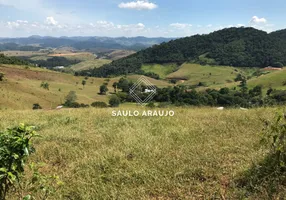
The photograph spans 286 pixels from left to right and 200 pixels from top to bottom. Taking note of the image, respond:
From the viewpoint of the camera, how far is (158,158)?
4.50 m

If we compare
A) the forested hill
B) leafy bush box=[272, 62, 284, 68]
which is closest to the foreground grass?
leafy bush box=[272, 62, 284, 68]

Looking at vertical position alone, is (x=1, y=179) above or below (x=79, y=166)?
above

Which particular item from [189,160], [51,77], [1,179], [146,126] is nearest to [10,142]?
[1,179]

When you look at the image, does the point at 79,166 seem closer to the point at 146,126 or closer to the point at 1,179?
the point at 1,179

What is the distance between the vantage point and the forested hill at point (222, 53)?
150500 millimetres

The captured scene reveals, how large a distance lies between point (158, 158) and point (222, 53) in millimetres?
171808

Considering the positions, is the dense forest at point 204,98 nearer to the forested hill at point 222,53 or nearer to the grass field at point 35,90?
the grass field at point 35,90

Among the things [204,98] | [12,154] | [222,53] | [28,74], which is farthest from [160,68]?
[12,154]

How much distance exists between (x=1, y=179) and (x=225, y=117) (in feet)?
20.3

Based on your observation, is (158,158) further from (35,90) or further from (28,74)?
(28,74)

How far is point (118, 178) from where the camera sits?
13.0 ft

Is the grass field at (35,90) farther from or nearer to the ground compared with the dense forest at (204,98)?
nearer to the ground

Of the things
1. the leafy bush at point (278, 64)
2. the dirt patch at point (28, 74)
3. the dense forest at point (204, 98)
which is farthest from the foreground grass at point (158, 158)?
the leafy bush at point (278, 64)

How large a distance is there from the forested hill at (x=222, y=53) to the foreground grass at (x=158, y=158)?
492 ft
